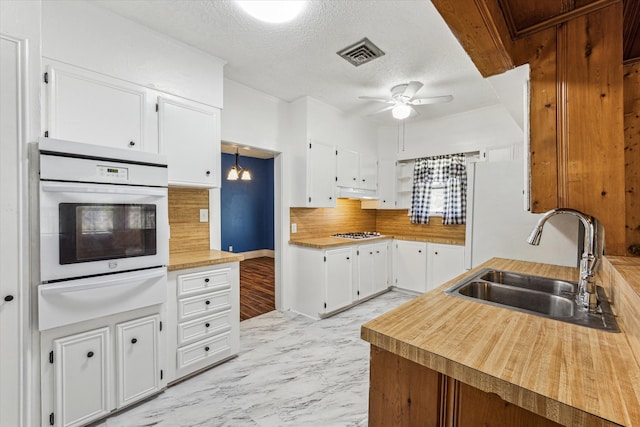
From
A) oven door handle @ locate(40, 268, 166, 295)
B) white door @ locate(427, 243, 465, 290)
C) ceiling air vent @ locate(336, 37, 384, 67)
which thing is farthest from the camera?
white door @ locate(427, 243, 465, 290)

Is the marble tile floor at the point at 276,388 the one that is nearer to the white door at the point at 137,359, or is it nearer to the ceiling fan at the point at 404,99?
the white door at the point at 137,359

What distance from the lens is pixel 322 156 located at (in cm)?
360

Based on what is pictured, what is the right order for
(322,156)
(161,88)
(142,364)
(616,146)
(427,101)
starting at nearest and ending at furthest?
1. (616,146)
2. (142,364)
3. (161,88)
4. (427,101)
5. (322,156)

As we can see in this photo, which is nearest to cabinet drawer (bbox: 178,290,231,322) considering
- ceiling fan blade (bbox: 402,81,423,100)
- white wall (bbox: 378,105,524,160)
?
ceiling fan blade (bbox: 402,81,423,100)

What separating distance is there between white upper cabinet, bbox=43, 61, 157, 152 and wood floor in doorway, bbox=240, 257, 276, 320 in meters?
2.31

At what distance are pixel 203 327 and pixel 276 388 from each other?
732mm

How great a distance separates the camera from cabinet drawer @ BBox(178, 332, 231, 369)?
2.08 metres

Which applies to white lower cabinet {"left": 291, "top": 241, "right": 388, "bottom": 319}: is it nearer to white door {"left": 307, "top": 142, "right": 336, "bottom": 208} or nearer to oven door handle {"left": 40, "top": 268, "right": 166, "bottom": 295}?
white door {"left": 307, "top": 142, "right": 336, "bottom": 208}

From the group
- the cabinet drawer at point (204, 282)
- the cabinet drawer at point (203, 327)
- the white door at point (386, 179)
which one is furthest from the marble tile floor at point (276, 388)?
the white door at point (386, 179)

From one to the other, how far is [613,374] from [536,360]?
0.55ft

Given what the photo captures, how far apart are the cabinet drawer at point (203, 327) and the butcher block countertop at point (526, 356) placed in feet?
5.39

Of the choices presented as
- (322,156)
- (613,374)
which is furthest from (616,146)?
(322,156)

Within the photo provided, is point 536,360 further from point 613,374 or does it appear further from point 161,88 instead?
point 161,88

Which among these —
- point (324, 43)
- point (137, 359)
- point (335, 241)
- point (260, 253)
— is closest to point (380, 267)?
point (335, 241)
